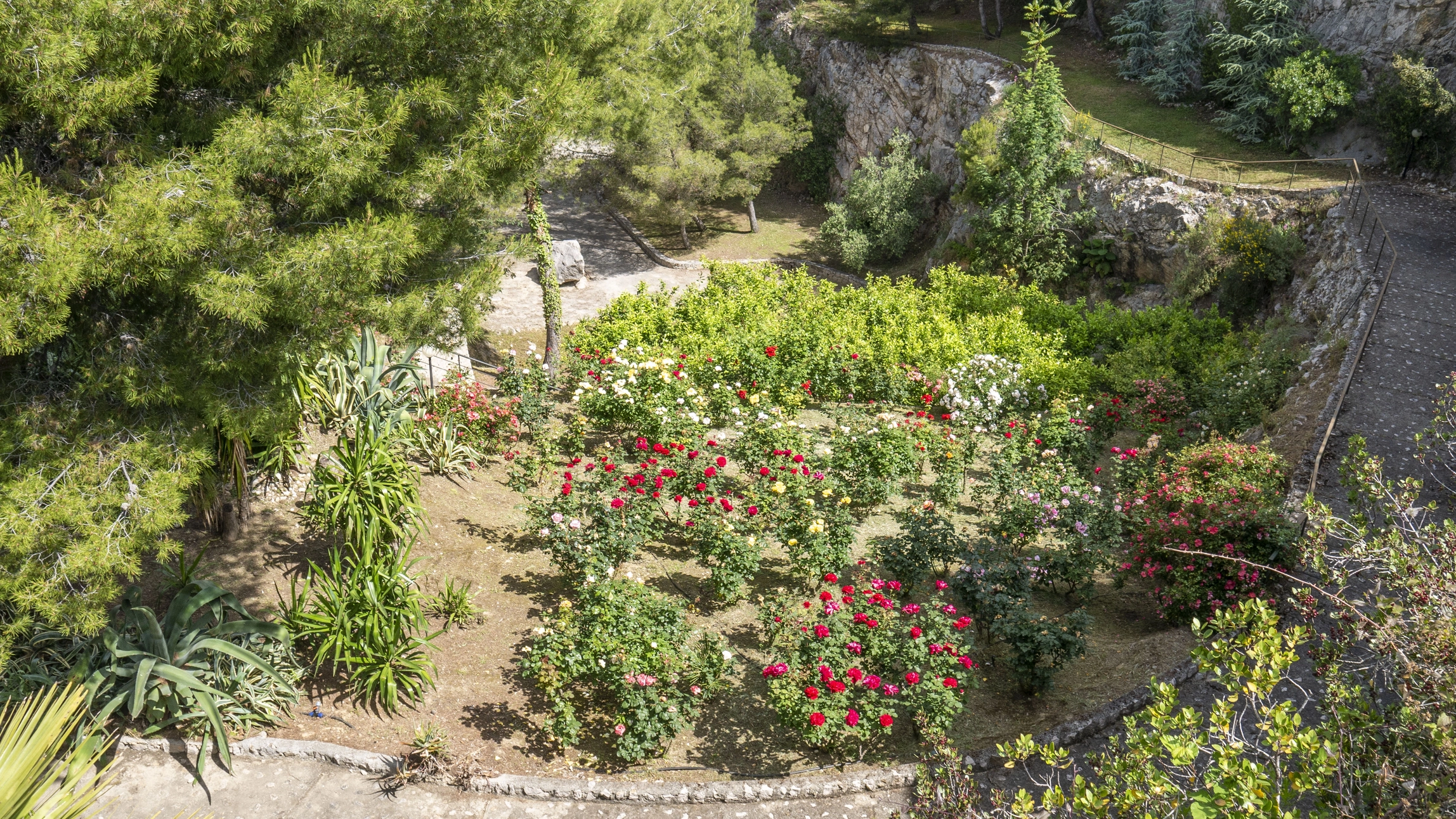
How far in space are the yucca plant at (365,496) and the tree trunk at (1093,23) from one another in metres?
24.7

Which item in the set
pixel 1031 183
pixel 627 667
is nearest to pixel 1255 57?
pixel 1031 183

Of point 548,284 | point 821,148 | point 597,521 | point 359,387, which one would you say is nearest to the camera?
point 597,521

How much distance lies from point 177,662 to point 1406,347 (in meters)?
14.2

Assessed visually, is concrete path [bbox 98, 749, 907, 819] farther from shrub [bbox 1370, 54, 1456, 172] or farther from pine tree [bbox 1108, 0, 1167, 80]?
pine tree [bbox 1108, 0, 1167, 80]

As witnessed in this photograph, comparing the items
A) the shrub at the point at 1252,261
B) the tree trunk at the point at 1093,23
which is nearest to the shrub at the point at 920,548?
the shrub at the point at 1252,261

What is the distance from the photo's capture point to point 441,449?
1038 centimetres

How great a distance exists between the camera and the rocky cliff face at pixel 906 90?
23.1 metres

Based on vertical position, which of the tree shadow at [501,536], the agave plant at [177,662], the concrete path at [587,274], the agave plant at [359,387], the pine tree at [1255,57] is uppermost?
the pine tree at [1255,57]

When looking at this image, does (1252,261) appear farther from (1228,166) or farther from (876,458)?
(876,458)

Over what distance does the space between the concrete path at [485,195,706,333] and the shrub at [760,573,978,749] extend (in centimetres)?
947

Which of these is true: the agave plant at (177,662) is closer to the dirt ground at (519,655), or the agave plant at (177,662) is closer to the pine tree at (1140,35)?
the dirt ground at (519,655)

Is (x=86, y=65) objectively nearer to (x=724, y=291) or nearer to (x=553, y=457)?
(x=553, y=457)

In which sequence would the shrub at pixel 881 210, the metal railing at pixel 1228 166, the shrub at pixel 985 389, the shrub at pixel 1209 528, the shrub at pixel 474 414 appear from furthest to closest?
the shrub at pixel 881 210, the metal railing at pixel 1228 166, the shrub at pixel 985 389, the shrub at pixel 474 414, the shrub at pixel 1209 528

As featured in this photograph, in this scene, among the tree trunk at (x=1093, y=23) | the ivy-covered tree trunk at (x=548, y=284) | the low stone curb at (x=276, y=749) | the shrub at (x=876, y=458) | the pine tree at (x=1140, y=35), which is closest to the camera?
the low stone curb at (x=276, y=749)
